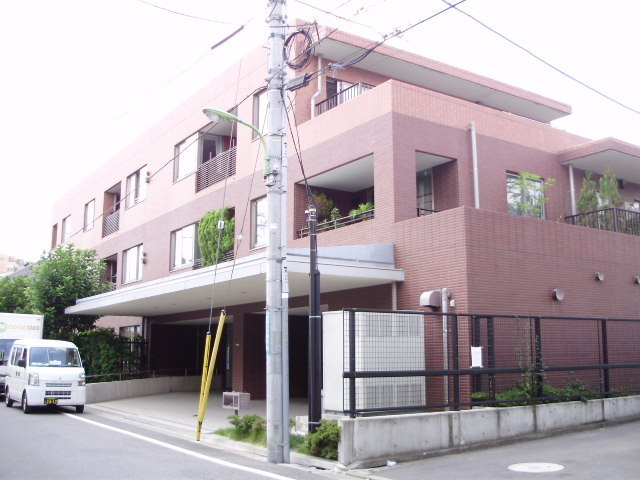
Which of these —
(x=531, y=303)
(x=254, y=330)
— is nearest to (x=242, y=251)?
(x=254, y=330)

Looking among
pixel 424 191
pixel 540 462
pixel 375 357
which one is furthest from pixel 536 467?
pixel 424 191

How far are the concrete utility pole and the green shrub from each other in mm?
433

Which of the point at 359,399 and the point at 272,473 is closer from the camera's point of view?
the point at 272,473

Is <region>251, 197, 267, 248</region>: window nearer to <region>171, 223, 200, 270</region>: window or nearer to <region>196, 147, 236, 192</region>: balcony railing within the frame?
<region>196, 147, 236, 192</region>: balcony railing

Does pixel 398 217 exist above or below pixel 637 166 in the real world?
below

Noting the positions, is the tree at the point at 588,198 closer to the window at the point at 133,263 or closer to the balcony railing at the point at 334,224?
the balcony railing at the point at 334,224

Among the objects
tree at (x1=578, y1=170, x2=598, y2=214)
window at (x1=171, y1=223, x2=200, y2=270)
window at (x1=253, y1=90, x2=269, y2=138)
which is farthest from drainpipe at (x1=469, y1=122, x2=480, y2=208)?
window at (x1=171, y1=223, x2=200, y2=270)

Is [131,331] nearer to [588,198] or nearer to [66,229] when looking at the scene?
[66,229]

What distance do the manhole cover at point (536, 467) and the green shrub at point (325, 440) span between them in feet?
8.94

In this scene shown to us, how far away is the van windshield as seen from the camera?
62.9ft

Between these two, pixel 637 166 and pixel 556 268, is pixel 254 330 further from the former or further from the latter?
pixel 637 166

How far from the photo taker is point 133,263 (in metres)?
30.7

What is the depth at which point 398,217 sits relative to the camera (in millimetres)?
16094

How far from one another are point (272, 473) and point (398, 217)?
312 inches
